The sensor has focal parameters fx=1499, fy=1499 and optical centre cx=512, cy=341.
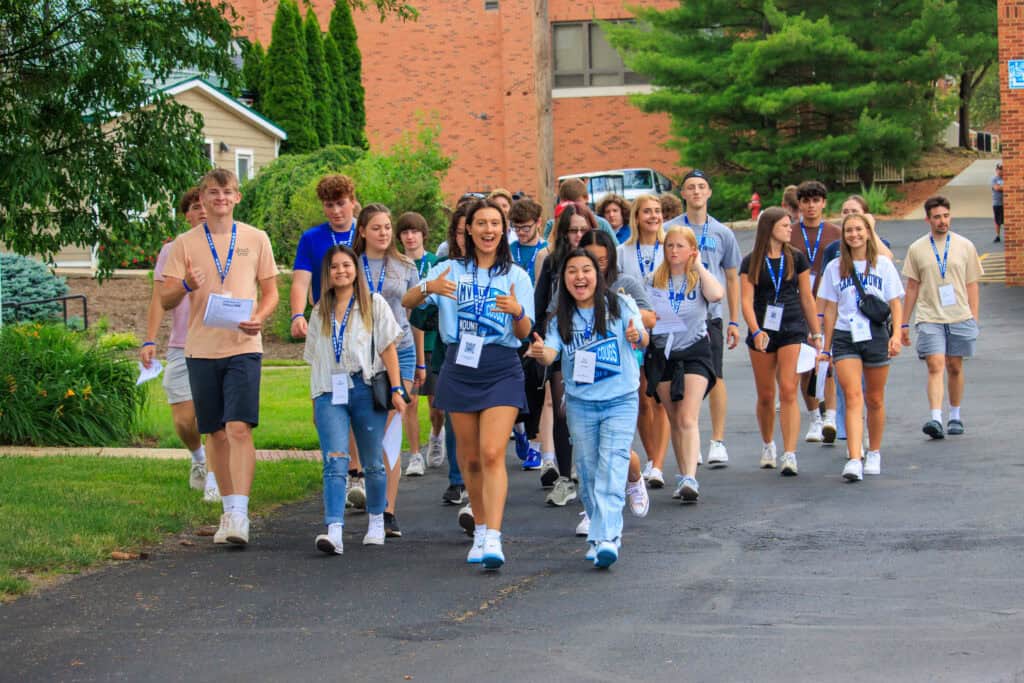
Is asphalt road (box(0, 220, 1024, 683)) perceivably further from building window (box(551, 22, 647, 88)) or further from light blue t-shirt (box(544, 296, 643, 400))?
building window (box(551, 22, 647, 88))

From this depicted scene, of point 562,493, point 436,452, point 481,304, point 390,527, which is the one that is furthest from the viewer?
point 436,452

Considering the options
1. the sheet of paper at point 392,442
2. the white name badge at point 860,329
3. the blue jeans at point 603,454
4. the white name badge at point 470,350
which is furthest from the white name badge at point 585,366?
the white name badge at point 860,329

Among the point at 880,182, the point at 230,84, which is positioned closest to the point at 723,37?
the point at 880,182

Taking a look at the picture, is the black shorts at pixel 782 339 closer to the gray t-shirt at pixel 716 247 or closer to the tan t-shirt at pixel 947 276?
the gray t-shirt at pixel 716 247

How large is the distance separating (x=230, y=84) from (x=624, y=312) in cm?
533

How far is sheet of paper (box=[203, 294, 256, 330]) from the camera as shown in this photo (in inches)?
334

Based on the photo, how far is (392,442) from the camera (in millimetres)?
8797

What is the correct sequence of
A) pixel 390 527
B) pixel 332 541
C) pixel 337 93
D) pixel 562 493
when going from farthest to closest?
1. pixel 337 93
2. pixel 562 493
3. pixel 390 527
4. pixel 332 541

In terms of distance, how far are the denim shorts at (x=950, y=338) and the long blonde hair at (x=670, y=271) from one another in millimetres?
3689

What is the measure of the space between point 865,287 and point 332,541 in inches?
175

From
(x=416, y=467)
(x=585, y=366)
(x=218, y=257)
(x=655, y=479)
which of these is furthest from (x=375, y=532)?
(x=416, y=467)

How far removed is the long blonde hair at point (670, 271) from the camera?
9.61 metres

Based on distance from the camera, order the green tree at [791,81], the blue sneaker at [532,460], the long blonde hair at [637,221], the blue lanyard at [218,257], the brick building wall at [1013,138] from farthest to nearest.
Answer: the green tree at [791,81]
the brick building wall at [1013,138]
the blue sneaker at [532,460]
the long blonde hair at [637,221]
the blue lanyard at [218,257]

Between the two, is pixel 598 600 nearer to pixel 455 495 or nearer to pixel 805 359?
pixel 455 495
